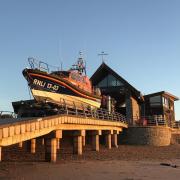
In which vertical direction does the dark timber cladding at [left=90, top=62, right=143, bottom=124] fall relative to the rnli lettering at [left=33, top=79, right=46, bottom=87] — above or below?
above

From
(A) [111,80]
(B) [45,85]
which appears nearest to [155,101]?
(A) [111,80]

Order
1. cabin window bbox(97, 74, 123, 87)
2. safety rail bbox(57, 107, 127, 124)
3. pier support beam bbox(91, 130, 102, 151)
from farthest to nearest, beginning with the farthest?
cabin window bbox(97, 74, 123, 87) → pier support beam bbox(91, 130, 102, 151) → safety rail bbox(57, 107, 127, 124)

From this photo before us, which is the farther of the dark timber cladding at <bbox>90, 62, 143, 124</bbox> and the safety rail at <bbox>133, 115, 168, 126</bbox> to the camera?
the dark timber cladding at <bbox>90, 62, 143, 124</bbox>

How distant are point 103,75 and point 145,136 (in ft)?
36.4

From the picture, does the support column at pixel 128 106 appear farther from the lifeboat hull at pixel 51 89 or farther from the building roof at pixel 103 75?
the lifeboat hull at pixel 51 89

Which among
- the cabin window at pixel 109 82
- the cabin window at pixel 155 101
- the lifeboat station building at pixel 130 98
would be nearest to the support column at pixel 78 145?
the lifeboat station building at pixel 130 98

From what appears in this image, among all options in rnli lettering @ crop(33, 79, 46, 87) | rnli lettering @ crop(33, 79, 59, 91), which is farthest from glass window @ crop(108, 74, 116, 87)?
rnli lettering @ crop(33, 79, 46, 87)

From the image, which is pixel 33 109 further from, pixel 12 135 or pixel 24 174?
pixel 12 135

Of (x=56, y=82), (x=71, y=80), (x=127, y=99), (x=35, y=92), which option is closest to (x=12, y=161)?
(x=35, y=92)

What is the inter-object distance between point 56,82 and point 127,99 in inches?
715

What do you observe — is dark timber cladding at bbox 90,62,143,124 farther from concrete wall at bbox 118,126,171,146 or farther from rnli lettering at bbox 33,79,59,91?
rnli lettering at bbox 33,79,59,91

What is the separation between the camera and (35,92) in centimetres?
2528

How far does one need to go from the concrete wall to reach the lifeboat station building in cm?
257

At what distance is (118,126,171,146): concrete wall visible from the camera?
125ft
